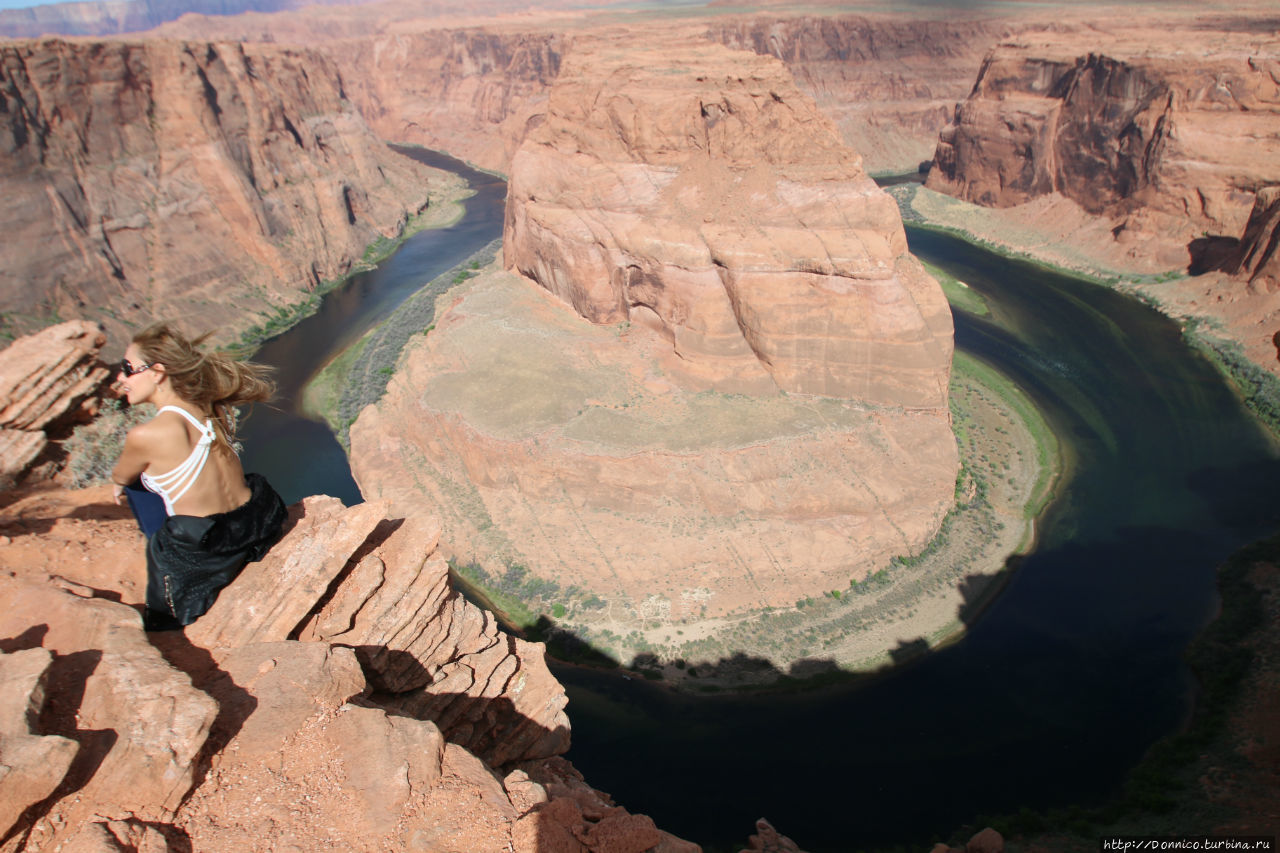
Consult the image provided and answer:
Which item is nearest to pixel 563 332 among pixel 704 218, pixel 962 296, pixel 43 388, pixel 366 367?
pixel 704 218

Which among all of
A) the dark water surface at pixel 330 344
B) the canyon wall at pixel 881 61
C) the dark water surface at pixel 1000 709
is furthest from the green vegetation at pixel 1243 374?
the canyon wall at pixel 881 61

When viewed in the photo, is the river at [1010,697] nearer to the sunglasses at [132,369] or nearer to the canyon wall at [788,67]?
the sunglasses at [132,369]

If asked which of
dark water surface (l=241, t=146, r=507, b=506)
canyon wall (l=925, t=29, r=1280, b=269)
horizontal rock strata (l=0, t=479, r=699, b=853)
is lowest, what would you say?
dark water surface (l=241, t=146, r=507, b=506)

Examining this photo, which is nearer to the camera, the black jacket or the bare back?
the bare back

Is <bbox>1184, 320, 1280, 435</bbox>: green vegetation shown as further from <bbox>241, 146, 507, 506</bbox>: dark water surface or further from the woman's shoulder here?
<bbox>241, 146, 507, 506</bbox>: dark water surface

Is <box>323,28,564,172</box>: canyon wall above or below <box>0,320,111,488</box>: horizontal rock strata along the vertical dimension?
above

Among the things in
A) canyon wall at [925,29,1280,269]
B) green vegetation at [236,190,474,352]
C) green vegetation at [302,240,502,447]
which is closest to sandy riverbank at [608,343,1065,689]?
green vegetation at [302,240,502,447]
